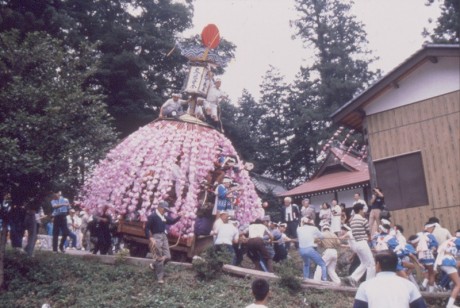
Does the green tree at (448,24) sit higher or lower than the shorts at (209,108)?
higher

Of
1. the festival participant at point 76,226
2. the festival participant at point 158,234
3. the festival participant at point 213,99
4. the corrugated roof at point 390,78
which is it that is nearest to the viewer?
the festival participant at point 158,234

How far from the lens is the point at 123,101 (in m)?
27.1

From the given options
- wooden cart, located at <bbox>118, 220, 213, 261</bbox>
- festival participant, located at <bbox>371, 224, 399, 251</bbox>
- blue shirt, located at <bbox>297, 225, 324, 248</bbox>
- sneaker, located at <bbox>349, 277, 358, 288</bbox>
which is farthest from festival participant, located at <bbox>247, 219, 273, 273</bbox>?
festival participant, located at <bbox>371, 224, 399, 251</bbox>

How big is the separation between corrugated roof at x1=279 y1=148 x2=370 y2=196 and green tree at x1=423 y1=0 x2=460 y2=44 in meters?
7.81

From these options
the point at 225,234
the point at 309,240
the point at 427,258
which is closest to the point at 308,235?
the point at 309,240

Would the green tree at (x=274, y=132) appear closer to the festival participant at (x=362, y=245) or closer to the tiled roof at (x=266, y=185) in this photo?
the tiled roof at (x=266, y=185)

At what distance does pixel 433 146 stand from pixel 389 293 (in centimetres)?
1073

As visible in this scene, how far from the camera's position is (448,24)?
23.1 m

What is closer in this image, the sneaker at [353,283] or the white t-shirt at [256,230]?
the sneaker at [353,283]

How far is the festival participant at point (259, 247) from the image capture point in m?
13.5

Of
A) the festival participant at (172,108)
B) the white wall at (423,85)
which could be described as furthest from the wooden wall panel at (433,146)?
the festival participant at (172,108)

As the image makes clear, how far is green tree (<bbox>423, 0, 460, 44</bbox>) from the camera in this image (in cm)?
2245

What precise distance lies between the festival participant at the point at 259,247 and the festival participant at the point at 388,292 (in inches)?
320

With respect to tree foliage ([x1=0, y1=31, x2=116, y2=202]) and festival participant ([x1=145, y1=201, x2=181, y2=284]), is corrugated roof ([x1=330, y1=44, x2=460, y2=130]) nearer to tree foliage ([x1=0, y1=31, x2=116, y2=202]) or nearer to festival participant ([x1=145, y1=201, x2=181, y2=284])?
festival participant ([x1=145, y1=201, x2=181, y2=284])
